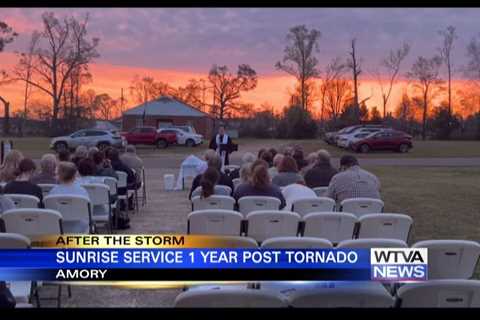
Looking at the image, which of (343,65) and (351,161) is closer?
(351,161)

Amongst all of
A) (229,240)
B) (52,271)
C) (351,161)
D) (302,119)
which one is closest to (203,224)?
(229,240)

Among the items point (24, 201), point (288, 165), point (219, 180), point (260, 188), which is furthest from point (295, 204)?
point (24, 201)

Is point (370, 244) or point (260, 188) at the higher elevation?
point (260, 188)

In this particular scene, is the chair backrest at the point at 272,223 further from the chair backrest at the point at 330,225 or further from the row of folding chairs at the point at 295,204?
the row of folding chairs at the point at 295,204

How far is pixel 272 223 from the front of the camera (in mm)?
5852

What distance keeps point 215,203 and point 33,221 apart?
216 centimetres

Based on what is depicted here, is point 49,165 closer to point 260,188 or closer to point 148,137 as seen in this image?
point 260,188

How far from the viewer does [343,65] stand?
199ft

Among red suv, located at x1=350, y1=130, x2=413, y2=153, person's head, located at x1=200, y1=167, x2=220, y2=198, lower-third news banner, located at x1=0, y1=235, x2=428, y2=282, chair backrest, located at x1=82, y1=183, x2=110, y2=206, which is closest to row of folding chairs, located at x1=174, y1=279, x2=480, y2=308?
lower-third news banner, located at x1=0, y1=235, x2=428, y2=282

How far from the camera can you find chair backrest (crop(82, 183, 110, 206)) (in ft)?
26.3

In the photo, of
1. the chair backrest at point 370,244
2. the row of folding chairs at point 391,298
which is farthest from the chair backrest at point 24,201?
the chair backrest at point 370,244

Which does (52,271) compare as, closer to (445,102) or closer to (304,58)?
(304,58)

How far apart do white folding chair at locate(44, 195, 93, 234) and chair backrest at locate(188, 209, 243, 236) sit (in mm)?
1658
